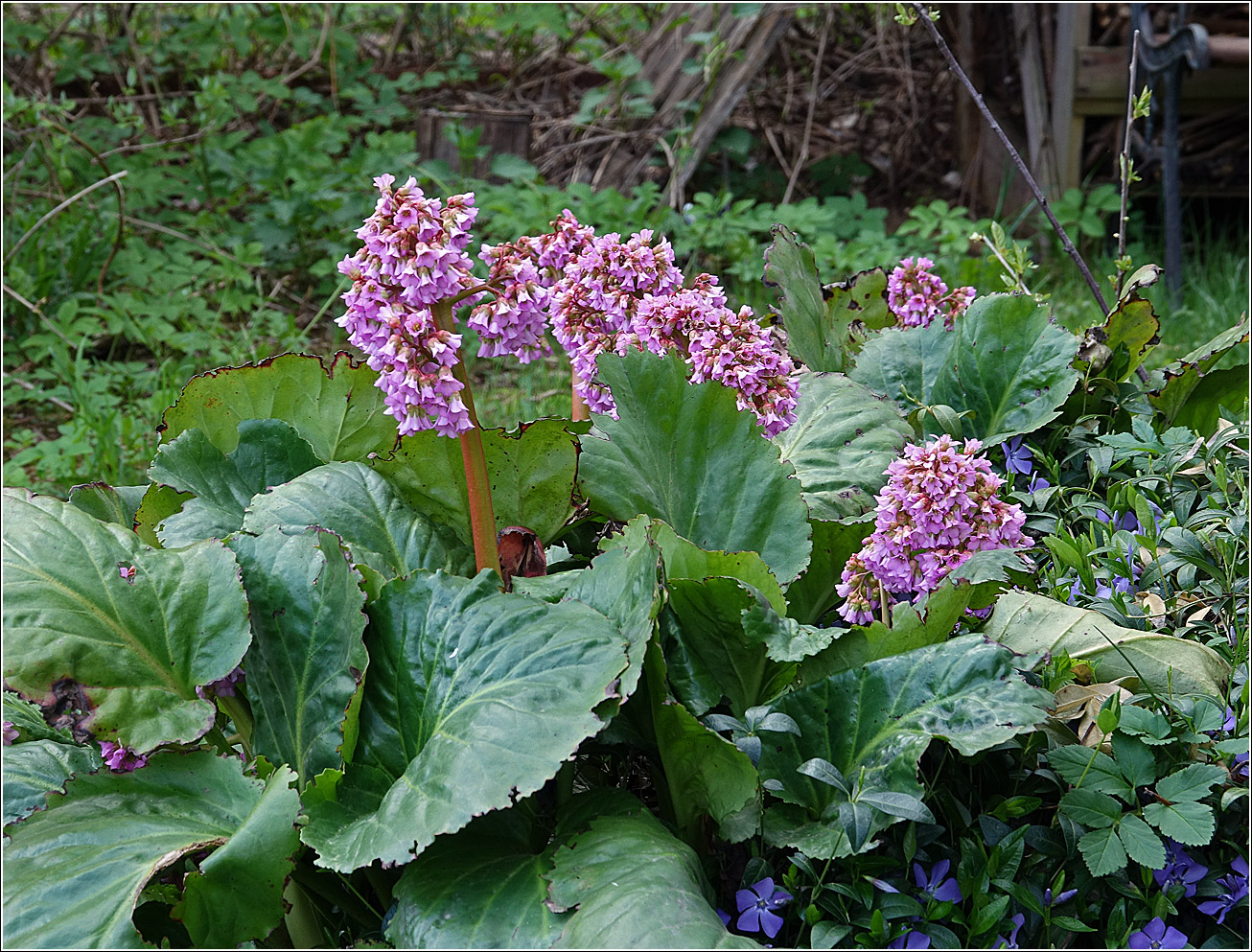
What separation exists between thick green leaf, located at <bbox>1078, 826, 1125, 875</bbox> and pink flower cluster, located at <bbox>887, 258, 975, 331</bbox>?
1.32 meters

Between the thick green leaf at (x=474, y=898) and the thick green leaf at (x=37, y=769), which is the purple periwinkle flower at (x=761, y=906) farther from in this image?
the thick green leaf at (x=37, y=769)

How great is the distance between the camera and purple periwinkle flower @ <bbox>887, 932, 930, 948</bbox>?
1107 millimetres

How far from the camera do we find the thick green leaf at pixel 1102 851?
1.12m

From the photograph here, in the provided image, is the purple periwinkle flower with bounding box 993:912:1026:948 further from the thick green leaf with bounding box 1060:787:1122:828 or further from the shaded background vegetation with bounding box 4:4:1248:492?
the shaded background vegetation with bounding box 4:4:1248:492

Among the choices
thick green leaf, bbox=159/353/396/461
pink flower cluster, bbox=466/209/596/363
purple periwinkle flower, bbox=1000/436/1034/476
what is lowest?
purple periwinkle flower, bbox=1000/436/1034/476

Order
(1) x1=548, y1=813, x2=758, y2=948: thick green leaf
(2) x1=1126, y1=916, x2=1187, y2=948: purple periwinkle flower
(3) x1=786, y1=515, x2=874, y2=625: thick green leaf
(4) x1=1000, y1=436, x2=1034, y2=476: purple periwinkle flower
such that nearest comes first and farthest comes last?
(1) x1=548, y1=813, x2=758, y2=948: thick green leaf
(2) x1=1126, y1=916, x2=1187, y2=948: purple periwinkle flower
(3) x1=786, y1=515, x2=874, y2=625: thick green leaf
(4) x1=1000, y1=436, x2=1034, y2=476: purple periwinkle flower

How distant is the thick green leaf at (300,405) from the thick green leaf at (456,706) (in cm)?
49

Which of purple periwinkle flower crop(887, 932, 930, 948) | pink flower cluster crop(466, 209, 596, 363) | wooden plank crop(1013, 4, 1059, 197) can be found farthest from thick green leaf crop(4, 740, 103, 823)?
wooden plank crop(1013, 4, 1059, 197)

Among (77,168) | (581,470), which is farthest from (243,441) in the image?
(77,168)

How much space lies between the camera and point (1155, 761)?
1.20 meters

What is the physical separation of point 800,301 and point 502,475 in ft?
2.68

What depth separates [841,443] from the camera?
1.75m

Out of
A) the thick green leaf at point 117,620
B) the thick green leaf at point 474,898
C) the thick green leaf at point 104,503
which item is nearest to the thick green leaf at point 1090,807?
the thick green leaf at point 474,898

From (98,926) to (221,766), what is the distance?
21 centimetres
